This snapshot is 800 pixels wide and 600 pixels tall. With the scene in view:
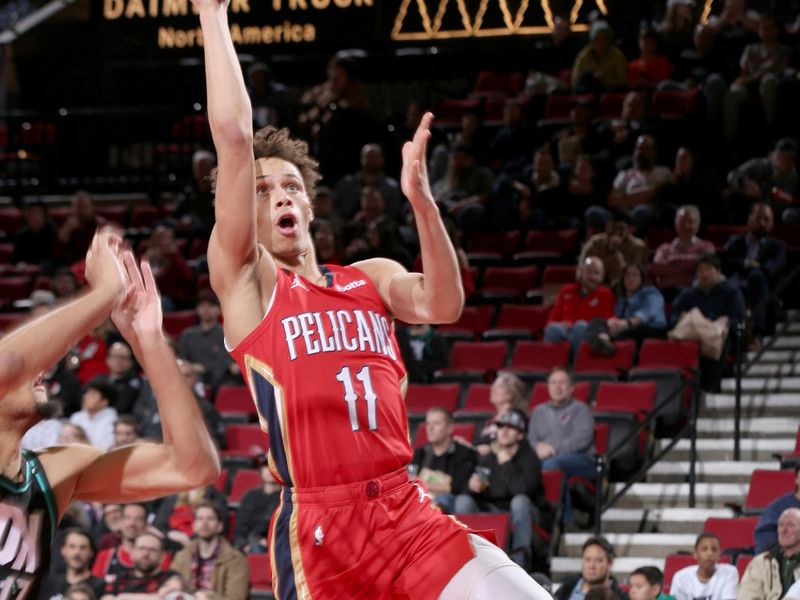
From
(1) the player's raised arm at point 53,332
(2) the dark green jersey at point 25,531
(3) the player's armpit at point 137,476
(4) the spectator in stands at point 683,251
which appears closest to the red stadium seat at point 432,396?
(4) the spectator in stands at point 683,251

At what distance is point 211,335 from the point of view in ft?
44.1

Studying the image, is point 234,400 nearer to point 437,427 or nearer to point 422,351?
point 422,351

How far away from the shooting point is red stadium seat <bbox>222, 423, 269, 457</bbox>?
12.2 meters

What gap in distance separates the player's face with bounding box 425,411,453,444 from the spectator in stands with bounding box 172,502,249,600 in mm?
1654

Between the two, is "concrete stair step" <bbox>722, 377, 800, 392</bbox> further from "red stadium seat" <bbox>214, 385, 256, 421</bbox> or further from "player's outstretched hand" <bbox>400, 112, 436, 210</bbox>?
"player's outstretched hand" <bbox>400, 112, 436, 210</bbox>

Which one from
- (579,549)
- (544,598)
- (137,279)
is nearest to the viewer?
(137,279)

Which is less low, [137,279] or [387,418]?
[137,279]

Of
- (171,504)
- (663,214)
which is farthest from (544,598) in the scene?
(663,214)

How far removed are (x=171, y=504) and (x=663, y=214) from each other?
599 cm

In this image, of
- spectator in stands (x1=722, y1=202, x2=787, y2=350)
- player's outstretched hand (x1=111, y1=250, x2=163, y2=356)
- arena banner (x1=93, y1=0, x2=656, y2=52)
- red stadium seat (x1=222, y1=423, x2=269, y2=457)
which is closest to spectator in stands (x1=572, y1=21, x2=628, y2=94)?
arena banner (x1=93, y1=0, x2=656, y2=52)

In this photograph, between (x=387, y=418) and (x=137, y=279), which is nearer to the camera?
(x=137, y=279)

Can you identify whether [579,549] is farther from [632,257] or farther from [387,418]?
[387,418]

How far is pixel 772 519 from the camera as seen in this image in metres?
9.41

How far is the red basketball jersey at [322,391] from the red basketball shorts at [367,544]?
0.07 metres
